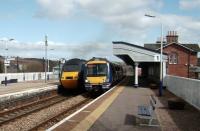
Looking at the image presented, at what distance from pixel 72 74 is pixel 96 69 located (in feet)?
8.59

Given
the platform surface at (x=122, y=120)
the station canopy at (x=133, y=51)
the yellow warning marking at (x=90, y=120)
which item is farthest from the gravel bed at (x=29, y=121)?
the station canopy at (x=133, y=51)

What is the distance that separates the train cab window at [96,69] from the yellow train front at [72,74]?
192 cm

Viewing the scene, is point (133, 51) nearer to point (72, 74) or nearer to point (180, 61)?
point (72, 74)

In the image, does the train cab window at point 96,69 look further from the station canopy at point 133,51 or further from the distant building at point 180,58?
the distant building at point 180,58

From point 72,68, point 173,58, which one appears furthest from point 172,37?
point 72,68

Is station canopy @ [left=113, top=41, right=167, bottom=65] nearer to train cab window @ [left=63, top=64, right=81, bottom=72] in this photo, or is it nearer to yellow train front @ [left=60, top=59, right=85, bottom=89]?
yellow train front @ [left=60, top=59, right=85, bottom=89]

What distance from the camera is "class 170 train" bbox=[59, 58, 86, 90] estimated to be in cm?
3235

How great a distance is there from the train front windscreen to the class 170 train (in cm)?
192

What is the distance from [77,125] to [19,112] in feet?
27.0

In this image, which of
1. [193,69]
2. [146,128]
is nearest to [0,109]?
[146,128]

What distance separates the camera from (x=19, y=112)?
20.8 m

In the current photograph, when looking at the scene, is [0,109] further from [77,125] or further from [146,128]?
[146,128]

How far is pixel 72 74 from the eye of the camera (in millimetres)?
32438

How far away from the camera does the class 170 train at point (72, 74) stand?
106 ft
